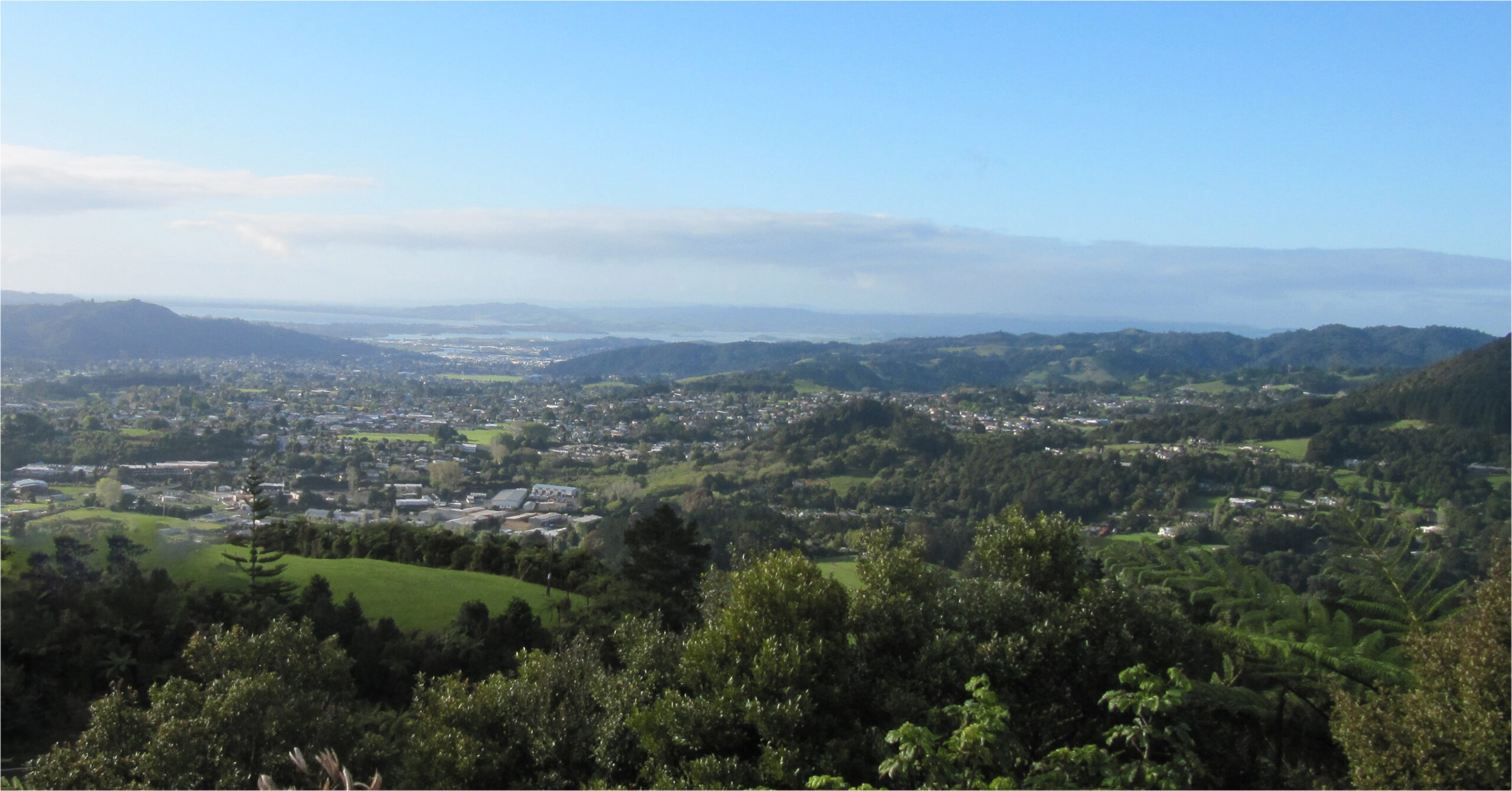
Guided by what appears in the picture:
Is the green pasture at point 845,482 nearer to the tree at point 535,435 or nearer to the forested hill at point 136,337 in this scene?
the tree at point 535,435

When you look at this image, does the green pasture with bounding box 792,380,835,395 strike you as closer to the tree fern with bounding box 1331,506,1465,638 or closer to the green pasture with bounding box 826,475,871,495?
the green pasture with bounding box 826,475,871,495

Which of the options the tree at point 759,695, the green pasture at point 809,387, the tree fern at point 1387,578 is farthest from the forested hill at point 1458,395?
the green pasture at point 809,387

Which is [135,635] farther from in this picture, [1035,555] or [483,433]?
[483,433]

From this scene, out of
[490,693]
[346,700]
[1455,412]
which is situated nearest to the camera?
[490,693]

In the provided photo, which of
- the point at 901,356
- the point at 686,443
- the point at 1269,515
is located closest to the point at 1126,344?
the point at 901,356

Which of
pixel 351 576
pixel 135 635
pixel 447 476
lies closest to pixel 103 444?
pixel 447 476

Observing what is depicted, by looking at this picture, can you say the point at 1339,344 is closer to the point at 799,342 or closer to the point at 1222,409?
the point at 1222,409
